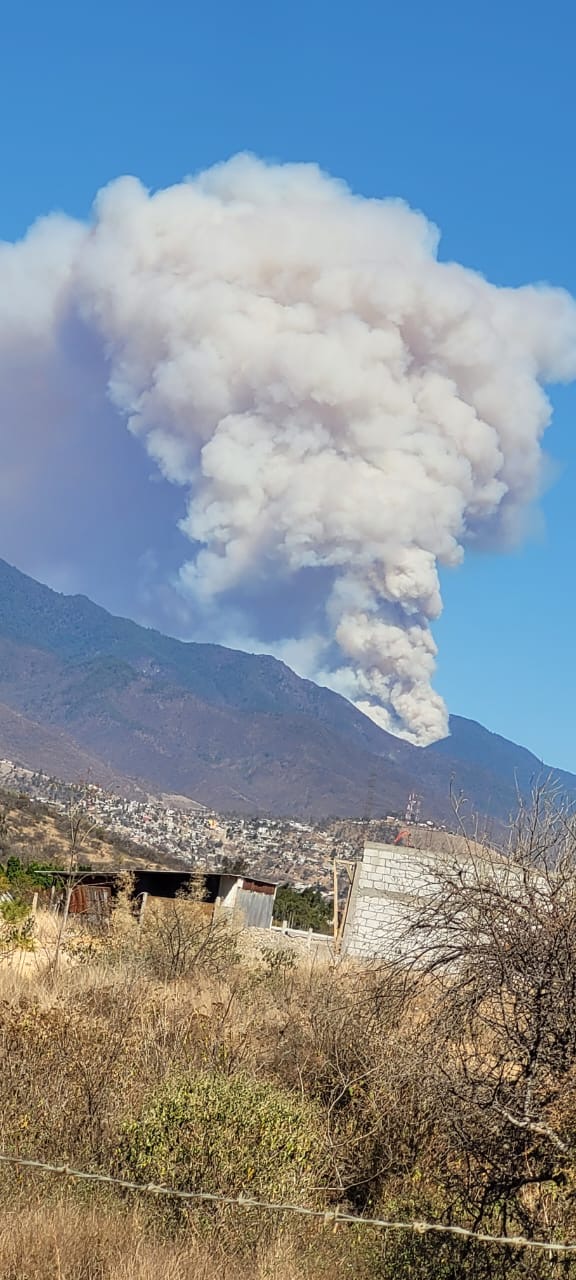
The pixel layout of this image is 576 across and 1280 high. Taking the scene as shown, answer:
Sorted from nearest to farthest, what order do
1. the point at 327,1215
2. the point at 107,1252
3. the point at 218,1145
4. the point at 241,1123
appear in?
the point at 327,1215, the point at 107,1252, the point at 218,1145, the point at 241,1123

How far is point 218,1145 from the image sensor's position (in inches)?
357

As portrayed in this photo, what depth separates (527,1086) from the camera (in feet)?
23.6

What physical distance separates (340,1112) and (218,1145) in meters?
2.93

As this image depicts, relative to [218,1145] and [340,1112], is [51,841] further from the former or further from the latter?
[218,1145]

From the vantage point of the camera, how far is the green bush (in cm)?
904

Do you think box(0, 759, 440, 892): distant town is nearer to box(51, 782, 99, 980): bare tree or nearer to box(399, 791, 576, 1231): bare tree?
box(51, 782, 99, 980): bare tree

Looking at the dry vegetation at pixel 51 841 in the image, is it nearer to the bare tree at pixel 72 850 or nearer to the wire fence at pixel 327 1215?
the bare tree at pixel 72 850

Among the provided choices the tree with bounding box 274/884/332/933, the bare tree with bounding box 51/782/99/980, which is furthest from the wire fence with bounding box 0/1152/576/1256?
the tree with bounding box 274/884/332/933

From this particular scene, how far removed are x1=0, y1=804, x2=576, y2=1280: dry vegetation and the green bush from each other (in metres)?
0.02

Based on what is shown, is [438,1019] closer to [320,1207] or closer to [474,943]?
[474,943]

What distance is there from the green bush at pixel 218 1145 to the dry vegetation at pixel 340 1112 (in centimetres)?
2

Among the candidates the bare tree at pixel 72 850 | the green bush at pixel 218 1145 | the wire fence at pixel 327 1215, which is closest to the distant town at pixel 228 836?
the bare tree at pixel 72 850

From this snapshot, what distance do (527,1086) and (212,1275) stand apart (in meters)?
2.14

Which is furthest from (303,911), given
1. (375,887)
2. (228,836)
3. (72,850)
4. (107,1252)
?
(228,836)
